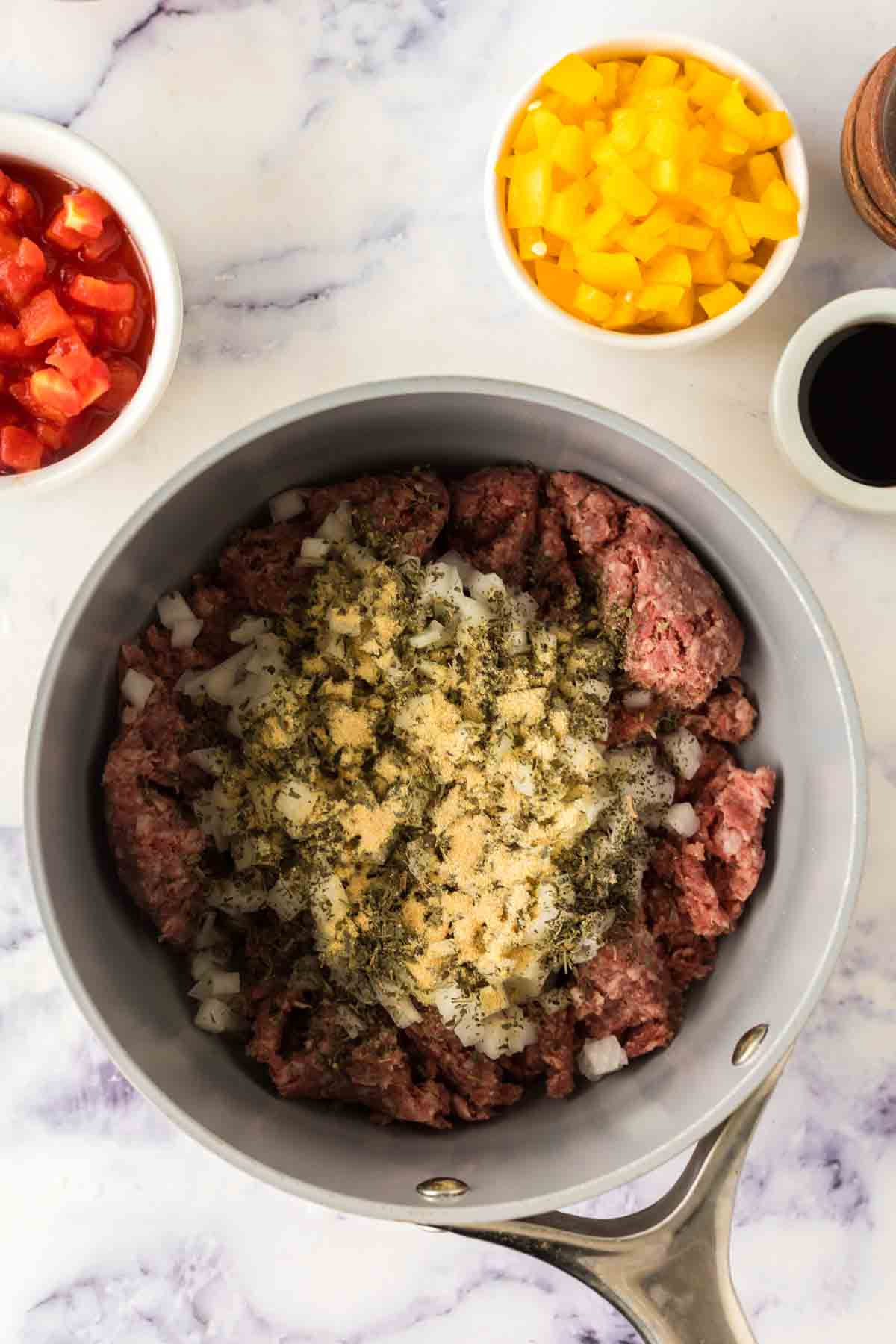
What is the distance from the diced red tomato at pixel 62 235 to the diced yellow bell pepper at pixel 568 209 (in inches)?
28.0

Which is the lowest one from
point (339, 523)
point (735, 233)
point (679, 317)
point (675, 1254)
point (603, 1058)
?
point (675, 1254)

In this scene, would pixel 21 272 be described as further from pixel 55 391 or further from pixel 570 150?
pixel 570 150

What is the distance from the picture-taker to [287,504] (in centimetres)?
183

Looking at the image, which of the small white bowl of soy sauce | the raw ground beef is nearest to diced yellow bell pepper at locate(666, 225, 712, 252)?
the small white bowl of soy sauce

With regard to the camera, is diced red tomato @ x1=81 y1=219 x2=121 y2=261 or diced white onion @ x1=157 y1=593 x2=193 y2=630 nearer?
diced white onion @ x1=157 y1=593 x2=193 y2=630

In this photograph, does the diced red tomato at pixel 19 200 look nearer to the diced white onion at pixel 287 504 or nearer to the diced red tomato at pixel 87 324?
the diced red tomato at pixel 87 324

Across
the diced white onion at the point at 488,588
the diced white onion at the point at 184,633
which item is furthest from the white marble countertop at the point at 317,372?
the diced white onion at the point at 488,588

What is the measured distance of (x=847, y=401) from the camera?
1977 millimetres

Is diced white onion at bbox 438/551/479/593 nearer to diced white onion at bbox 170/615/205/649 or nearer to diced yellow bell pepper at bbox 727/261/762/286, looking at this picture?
diced white onion at bbox 170/615/205/649

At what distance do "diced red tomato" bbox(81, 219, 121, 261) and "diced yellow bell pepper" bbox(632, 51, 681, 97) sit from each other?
32.2 inches

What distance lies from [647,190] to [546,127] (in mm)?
182

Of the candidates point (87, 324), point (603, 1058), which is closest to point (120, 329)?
point (87, 324)

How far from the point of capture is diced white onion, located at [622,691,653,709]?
1816 millimetres

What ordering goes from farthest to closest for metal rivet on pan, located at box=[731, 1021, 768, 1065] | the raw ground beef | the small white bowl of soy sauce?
the small white bowl of soy sauce < the raw ground beef < metal rivet on pan, located at box=[731, 1021, 768, 1065]
